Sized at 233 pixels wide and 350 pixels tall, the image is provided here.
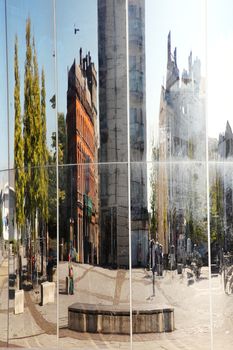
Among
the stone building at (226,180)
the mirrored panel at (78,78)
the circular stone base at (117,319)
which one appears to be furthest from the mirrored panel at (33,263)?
the stone building at (226,180)

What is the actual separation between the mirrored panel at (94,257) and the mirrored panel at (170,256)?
0.62 ft

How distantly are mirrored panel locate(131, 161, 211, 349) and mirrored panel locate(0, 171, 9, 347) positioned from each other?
2.33 meters

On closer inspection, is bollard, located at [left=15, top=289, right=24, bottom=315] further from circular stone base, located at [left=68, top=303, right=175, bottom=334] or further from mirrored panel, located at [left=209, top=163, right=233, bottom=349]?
mirrored panel, located at [left=209, top=163, right=233, bottom=349]

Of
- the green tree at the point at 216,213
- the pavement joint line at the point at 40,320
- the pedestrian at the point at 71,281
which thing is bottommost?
the pavement joint line at the point at 40,320

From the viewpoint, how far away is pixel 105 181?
40.3 ft

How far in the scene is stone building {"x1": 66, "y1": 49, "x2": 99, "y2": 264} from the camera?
40.3 feet

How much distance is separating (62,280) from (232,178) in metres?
3.03

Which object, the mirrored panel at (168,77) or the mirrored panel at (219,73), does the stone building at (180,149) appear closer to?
the mirrored panel at (168,77)

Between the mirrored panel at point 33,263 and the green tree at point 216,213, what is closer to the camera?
the green tree at point 216,213

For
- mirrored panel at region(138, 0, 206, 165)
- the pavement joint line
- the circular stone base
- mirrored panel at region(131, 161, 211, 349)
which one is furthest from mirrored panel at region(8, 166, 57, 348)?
mirrored panel at region(138, 0, 206, 165)

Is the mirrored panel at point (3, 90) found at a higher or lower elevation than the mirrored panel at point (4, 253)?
higher

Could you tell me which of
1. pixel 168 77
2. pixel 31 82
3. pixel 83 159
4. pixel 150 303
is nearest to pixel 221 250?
pixel 150 303

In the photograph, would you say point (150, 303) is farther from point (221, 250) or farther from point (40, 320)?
point (40, 320)

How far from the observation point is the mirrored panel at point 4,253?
1316 cm
